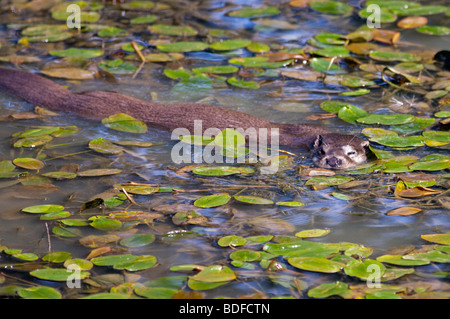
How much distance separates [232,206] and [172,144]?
1277 mm

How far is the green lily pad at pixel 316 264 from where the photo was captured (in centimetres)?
293

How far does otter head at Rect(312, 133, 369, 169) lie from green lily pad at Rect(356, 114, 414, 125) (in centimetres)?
36

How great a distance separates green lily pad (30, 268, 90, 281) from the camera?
9.59 feet

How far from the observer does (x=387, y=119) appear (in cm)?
486

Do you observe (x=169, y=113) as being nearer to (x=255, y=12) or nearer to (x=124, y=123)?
(x=124, y=123)

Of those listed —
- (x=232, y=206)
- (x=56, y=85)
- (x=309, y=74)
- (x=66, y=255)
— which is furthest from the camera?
(x=309, y=74)

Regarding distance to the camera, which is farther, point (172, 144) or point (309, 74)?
point (309, 74)

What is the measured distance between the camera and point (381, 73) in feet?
18.9

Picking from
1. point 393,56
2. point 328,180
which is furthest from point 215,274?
point 393,56

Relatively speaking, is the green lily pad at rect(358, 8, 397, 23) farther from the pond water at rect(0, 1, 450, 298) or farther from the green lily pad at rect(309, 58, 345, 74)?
the green lily pad at rect(309, 58, 345, 74)

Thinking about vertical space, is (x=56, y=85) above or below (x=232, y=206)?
above

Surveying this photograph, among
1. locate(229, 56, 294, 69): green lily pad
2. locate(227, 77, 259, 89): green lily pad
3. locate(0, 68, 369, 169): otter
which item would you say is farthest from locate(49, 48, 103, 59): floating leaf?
locate(227, 77, 259, 89): green lily pad
